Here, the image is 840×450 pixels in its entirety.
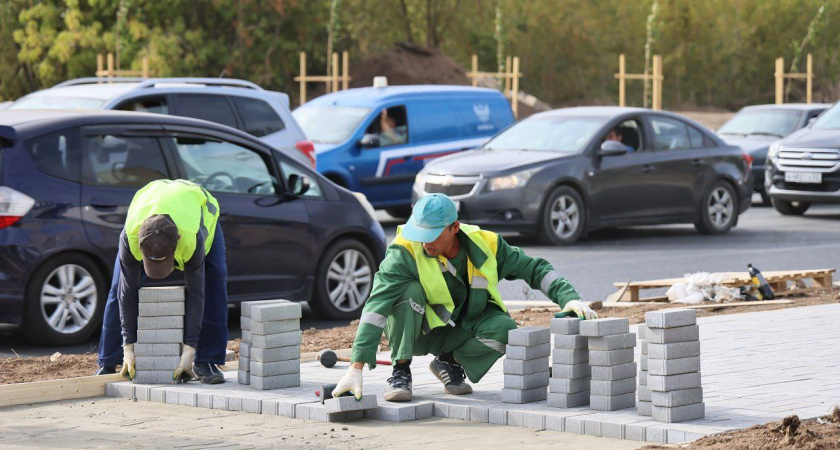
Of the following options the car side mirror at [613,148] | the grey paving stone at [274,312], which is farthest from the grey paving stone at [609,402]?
the car side mirror at [613,148]

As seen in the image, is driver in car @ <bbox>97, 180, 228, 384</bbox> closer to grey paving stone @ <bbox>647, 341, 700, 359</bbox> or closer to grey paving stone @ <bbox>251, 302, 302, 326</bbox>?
grey paving stone @ <bbox>251, 302, 302, 326</bbox>

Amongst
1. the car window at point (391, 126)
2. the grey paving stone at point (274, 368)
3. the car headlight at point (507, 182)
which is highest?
the car window at point (391, 126)

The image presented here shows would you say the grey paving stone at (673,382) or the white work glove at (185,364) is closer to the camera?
the grey paving stone at (673,382)

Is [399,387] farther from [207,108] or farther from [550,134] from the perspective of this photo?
[550,134]

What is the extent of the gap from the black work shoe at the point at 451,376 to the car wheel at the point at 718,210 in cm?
1177

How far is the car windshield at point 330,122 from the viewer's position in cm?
2061

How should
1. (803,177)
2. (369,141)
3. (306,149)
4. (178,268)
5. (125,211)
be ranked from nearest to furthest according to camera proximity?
1. (178,268)
2. (125,211)
3. (306,149)
4. (369,141)
5. (803,177)

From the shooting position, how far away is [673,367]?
7.14m

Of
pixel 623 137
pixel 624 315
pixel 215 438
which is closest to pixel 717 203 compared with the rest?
pixel 623 137

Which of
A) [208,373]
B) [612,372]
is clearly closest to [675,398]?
[612,372]

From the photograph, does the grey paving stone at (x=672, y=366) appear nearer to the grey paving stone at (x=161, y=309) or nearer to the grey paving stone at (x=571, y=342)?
the grey paving stone at (x=571, y=342)

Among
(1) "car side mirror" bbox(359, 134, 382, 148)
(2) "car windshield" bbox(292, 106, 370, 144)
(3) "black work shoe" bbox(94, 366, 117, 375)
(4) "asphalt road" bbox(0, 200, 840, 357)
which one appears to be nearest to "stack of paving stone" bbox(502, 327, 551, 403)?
(3) "black work shoe" bbox(94, 366, 117, 375)

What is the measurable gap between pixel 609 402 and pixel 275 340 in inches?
76.2

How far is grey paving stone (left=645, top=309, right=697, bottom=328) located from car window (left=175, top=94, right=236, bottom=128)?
969 cm
